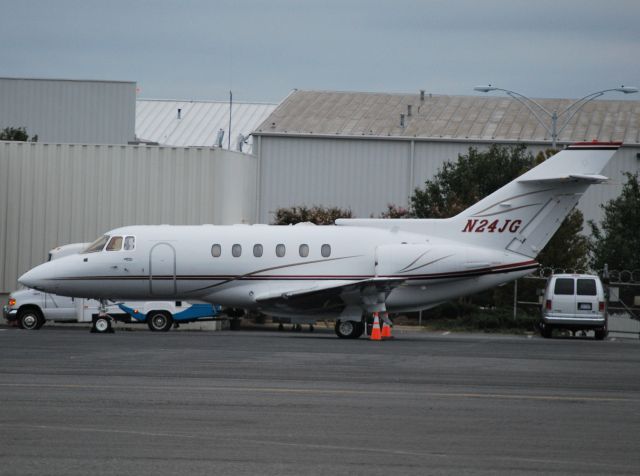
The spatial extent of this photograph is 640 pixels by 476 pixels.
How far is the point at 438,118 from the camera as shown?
65.4 meters

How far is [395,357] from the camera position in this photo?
73.0 feet

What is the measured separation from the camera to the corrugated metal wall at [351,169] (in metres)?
61.9

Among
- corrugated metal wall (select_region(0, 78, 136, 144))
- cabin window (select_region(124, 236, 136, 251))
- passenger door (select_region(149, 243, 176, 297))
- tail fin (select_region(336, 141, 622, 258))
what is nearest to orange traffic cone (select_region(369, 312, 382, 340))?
tail fin (select_region(336, 141, 622, 258))

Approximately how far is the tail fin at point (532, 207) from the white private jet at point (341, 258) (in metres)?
0.03

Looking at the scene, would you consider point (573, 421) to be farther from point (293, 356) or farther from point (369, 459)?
point (293, 356)

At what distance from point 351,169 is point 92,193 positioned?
24614 millimetres

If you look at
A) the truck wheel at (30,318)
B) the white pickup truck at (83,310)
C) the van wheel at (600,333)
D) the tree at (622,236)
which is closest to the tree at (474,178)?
the tree at (622,236)

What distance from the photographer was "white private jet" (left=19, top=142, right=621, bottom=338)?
97.9 ft

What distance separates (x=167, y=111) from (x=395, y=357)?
5493 cm

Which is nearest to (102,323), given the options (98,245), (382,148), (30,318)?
(98,245)

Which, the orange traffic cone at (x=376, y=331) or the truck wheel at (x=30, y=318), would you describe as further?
the truck wheel at (x=30, y=318)

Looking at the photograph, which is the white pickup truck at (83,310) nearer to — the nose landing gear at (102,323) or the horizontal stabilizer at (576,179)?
the nose landing gear at (102,323)

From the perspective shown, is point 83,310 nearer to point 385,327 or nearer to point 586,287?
point 385,327

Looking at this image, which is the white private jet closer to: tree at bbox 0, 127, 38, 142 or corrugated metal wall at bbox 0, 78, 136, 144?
corrugated metal wall at bbox 0, 78, 136, 144
